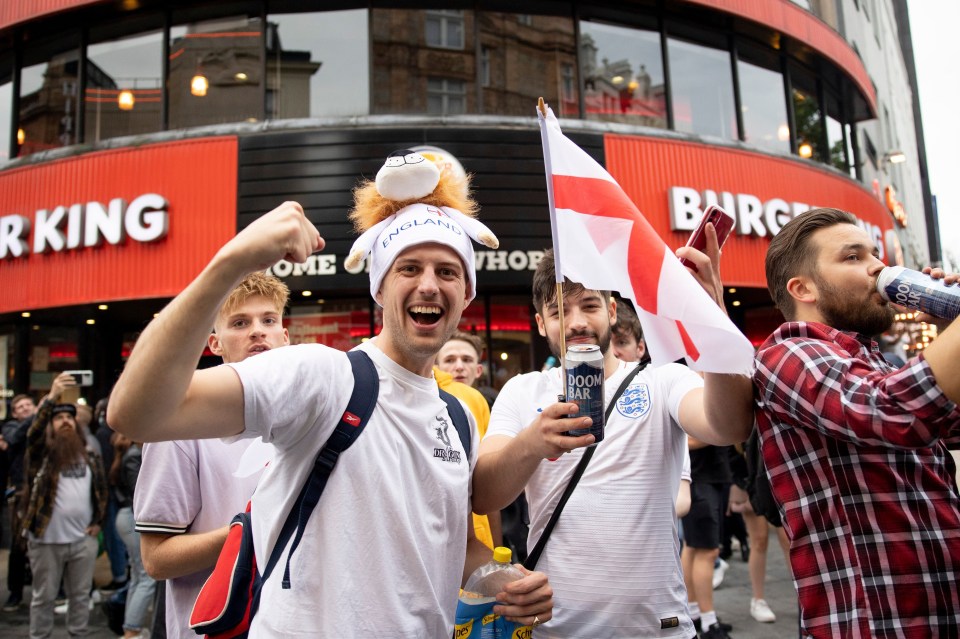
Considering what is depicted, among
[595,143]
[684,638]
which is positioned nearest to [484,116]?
[595,143]

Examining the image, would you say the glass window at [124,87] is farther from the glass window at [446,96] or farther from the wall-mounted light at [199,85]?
the glass window at [446,96]

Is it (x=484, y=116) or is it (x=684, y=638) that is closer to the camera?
(x=684, y=638)

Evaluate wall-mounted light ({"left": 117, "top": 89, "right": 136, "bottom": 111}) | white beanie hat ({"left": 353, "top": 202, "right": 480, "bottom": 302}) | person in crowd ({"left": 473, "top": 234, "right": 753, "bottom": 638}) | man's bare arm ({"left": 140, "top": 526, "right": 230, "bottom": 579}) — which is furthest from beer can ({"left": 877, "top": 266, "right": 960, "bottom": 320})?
wall-mounted light ({"left": 117, "top": 89, "right": 136, "bottom": 111})

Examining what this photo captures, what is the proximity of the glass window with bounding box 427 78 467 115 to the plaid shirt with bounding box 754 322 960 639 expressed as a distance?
421 inches

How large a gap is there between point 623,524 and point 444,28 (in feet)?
37.2

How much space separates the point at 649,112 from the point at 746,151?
201 cm

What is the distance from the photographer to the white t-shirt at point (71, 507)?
5.98 meters

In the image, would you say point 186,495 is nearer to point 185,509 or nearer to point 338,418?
point 185,509

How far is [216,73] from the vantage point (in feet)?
39.8

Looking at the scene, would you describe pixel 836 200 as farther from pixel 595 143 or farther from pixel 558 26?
pixel 558 26

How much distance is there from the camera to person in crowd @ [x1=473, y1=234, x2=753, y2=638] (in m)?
2.54

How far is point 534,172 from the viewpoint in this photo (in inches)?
457

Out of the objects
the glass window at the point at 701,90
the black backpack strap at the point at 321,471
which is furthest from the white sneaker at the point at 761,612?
the glass window at the point at 701,90

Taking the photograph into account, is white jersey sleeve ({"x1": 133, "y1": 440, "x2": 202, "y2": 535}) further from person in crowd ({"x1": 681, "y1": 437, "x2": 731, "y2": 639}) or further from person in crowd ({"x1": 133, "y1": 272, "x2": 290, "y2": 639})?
person in crowd ({"x1": 681, "y1": 437, "x2": 731, "y2": 639})
